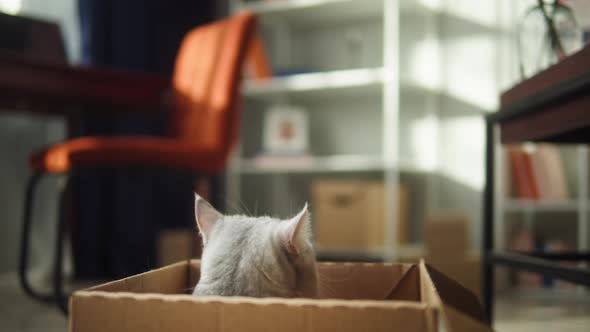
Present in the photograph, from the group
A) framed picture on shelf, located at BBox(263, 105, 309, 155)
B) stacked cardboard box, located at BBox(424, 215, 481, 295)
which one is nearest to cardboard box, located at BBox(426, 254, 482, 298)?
stacked cardboard box, located at BBox(424, 215, 481, 295)

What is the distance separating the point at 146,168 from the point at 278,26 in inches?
72.2

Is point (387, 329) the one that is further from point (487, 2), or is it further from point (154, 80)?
point (487, 2)

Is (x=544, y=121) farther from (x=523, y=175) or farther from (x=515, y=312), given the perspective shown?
(x=523, y=175)

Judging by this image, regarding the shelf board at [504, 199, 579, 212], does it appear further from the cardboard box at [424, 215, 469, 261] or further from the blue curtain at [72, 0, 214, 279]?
the blue curtain at [72, 0, 214, 279]

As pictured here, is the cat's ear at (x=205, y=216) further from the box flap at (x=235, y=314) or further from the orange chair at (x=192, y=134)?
the orange chair at (x=192, y=134)

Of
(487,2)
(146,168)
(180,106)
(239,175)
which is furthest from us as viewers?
(239,175)

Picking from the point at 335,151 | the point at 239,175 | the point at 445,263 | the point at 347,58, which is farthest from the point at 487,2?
the point at 239,175

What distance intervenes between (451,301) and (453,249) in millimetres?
1856

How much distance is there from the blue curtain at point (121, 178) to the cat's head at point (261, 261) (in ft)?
6.13

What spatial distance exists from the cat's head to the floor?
104 centimetres

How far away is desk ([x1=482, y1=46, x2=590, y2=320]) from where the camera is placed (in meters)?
0.87

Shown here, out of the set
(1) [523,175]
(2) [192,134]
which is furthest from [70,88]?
(1) [523,175]

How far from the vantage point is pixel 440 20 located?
9.68 feet

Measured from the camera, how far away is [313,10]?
294 centimetres
